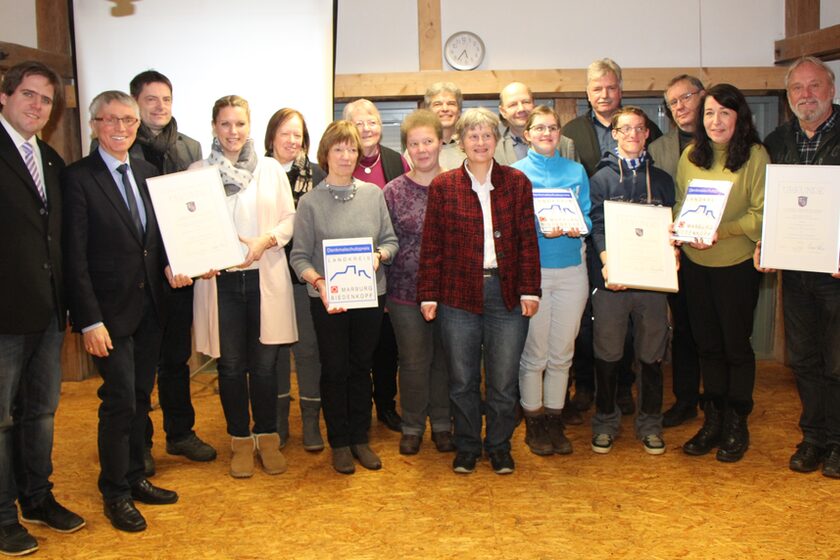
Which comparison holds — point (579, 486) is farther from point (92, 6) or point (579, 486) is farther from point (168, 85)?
point (92, 6)

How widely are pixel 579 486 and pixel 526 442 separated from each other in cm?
53

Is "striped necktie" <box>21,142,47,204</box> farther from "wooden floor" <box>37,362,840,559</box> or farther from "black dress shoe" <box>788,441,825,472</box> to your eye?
"black dress shoe" <box>788,441,825,472</box>

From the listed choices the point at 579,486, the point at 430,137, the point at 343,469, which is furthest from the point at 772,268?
the point at 343,469

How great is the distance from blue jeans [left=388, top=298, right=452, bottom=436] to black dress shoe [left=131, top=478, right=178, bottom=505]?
1.26 m

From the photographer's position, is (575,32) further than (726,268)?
Yes

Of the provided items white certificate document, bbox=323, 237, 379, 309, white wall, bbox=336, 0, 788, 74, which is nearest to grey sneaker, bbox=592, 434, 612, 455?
white certificate document, bbox=323, 237, 379, 309

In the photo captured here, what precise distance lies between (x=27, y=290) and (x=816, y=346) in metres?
3.54

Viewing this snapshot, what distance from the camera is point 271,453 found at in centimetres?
392

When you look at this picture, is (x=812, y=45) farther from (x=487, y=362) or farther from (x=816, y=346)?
(x=487, y=362)

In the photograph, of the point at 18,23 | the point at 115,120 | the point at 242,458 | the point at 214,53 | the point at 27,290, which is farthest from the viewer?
the point at 18,23

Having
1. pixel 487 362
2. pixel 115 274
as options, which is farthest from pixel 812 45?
pixel 115 274

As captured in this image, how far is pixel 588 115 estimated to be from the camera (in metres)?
4.55

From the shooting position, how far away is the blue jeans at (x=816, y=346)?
362 centimetres

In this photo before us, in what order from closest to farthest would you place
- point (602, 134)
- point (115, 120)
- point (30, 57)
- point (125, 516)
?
point (115, 120) < point (125, 516) < point (602, 134) < point (30, 57)
